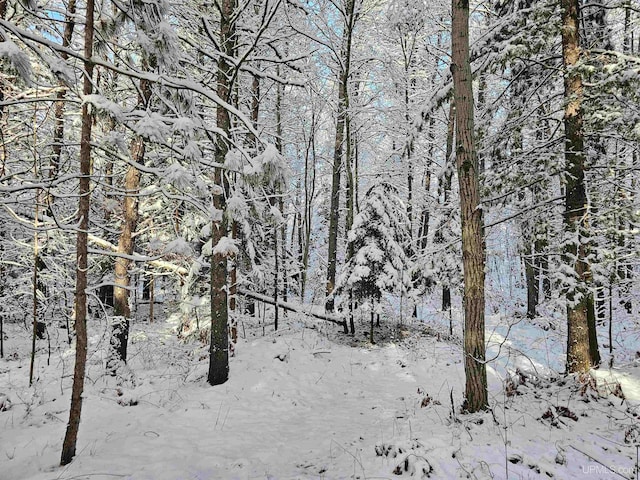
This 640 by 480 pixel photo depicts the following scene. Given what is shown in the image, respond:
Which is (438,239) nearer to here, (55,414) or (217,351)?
(217,351)

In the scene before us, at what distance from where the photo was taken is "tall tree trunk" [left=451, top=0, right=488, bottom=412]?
5121 millimetres

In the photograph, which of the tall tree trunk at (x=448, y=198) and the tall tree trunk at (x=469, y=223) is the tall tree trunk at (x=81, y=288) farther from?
the tall tree trunk at (x=448, y=198)

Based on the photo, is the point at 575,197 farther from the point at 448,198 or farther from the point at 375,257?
the point at 448,198

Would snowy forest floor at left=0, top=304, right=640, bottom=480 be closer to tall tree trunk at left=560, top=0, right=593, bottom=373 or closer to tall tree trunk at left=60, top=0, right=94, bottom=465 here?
tall tree trunk at left=60, top=0, right=94, bottom=465

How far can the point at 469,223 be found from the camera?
205 inches

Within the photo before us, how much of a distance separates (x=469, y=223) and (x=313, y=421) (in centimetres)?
431

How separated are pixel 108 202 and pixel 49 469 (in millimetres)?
4281

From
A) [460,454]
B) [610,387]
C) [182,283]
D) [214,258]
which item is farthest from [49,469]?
[610,387]

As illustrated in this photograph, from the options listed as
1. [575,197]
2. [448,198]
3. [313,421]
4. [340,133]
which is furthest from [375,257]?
[340,133]

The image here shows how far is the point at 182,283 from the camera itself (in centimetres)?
1034

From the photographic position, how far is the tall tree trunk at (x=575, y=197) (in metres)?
6.53

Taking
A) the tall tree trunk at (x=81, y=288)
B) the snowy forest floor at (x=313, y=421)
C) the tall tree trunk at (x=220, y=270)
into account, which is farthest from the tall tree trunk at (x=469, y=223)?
the tall tree trunk at (x=81, y=288)

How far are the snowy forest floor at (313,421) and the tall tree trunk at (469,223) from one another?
0.48 meters

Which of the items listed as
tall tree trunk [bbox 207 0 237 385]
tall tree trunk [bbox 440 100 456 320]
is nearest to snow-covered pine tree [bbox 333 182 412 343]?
tall tree trunk [bbox 440 100 456 320]
